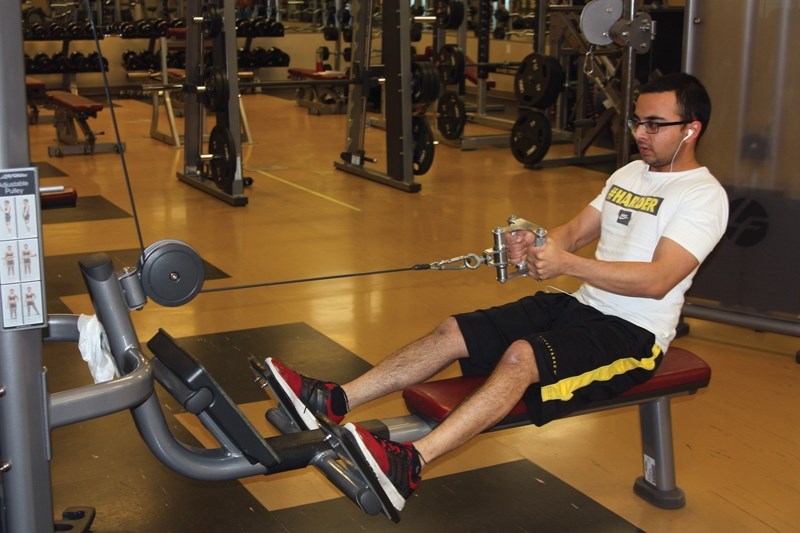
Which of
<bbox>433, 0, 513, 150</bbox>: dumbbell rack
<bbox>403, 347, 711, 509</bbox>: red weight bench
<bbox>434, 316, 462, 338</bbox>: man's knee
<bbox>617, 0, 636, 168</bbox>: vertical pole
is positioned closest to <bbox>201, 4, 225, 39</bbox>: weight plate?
<bbox>433, 0, 513, 150</bbox>: dumbbell rack

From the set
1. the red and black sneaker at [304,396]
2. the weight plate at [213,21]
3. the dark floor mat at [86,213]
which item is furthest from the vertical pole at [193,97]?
the red and black sneaker at [304,396]

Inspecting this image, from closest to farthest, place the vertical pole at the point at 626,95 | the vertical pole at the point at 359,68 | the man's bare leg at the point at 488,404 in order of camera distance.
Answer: the man's bare leg at the point at 488,404
the vertical pole at the point at 626,95
the vertical pole at the point at 359,68

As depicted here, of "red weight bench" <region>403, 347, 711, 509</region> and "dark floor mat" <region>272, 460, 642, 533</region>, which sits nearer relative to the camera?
"red weight bench" <region>403, 347, 711, 509</region>

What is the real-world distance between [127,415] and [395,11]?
3378mm

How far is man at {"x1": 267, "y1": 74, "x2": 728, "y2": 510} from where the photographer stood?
1.97m

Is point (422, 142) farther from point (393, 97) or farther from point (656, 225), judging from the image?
point (656, 225)

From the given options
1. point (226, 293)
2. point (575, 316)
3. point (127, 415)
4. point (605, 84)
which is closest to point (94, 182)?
point (226, 293)

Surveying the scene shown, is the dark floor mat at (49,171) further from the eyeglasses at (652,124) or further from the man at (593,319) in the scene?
the eyeglasses at (652,124)

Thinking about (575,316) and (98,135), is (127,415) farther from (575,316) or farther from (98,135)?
(98,135)

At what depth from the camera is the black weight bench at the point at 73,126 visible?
6695 mm

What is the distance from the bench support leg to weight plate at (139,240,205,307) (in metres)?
1.09

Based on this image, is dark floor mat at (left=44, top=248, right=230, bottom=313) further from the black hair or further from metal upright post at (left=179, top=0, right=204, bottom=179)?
the black hair

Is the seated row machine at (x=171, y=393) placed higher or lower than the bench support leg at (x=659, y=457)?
higher

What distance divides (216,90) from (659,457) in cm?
369
